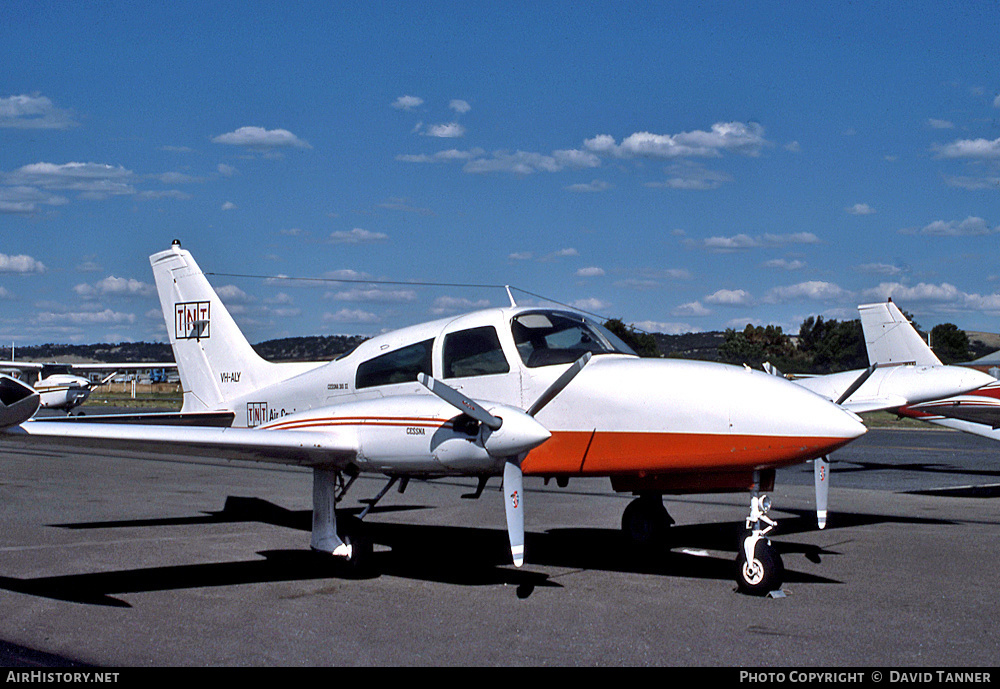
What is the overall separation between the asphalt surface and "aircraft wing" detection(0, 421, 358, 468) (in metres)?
1.25

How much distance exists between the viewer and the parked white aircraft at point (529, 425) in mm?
7762

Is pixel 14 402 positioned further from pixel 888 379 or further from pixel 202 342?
pixel 888 379

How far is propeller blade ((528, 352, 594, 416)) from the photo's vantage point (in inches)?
325

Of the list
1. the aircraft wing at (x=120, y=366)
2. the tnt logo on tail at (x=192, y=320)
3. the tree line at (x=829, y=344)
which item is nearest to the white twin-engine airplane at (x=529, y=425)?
the tnt logo on tail at (x=192, y=320)

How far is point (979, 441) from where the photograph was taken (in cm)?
3098

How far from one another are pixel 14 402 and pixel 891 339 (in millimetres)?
20785

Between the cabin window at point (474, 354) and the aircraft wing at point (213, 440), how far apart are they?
1321 mm

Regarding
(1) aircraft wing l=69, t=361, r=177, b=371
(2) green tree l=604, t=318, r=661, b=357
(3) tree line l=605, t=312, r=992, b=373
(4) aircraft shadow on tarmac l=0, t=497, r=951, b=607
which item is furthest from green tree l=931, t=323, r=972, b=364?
(4) aircraft shadow on tarmac l=0, t=497, r=951, b=607

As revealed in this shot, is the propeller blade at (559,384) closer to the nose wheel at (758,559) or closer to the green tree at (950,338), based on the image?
the nose wheel at (758,559)

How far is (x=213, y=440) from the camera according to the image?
8453 millimetres

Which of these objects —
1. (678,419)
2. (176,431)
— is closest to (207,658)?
(176,431)

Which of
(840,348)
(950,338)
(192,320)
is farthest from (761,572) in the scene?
(950,338)

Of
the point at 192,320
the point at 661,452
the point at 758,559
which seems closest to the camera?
the point at 758,559

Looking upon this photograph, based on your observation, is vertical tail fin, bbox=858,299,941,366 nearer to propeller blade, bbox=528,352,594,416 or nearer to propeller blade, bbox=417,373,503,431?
propeller blade, bbox=528,352,594,416
